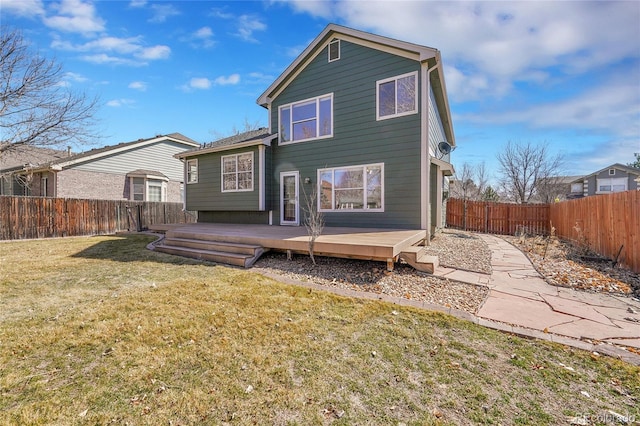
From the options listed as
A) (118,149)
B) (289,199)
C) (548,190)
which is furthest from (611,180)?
(118,149)

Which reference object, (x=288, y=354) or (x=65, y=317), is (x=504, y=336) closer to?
(x=288, y=354)

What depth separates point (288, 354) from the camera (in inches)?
110

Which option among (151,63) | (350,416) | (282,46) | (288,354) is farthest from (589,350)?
(151,63)

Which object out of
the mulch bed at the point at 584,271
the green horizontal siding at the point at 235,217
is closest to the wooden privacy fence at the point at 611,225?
the mulch bed at the point at 584,271

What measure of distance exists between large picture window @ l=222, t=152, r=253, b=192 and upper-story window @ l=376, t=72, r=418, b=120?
17.4ft

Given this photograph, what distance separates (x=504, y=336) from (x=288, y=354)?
248cm

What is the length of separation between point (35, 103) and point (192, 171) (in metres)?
6.08

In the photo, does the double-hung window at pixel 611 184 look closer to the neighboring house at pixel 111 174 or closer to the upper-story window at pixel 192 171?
the upper-story window at pixel 192 171

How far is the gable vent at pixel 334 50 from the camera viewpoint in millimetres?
9523

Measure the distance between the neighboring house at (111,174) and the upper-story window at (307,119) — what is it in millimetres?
9326

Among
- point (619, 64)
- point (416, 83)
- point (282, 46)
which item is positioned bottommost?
point (416, 83)

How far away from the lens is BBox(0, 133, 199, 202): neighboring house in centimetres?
1496

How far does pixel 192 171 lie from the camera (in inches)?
508

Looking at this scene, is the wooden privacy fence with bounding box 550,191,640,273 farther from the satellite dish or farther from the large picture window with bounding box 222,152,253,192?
the large picture window with bounding box 222,152,253,192
